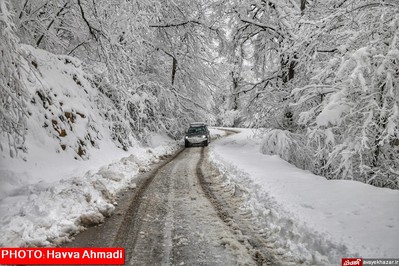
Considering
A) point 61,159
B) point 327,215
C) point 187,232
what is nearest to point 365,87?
point 327,215

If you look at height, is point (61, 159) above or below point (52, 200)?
above

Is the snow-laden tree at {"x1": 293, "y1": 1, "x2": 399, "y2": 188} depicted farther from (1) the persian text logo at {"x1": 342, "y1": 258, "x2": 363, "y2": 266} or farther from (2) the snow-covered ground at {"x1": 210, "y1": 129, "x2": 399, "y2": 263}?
(1) the persian text logo at {"x1": 342, "y1": 258, "x2": 363, "y2": 266}

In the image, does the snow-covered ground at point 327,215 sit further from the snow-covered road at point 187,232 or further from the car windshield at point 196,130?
the car windshield at point 196,130

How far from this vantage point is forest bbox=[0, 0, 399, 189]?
22.3 ft

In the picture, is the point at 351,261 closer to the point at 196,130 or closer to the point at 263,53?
the point at 263,53

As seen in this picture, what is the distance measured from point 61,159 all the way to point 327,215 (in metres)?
7.47

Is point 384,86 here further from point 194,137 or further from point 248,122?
point 194,137

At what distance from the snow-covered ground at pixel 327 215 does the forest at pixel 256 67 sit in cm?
136

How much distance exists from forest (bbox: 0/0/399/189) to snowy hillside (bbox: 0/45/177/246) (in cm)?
46

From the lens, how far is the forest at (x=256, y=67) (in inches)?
268

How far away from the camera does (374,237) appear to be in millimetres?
4070

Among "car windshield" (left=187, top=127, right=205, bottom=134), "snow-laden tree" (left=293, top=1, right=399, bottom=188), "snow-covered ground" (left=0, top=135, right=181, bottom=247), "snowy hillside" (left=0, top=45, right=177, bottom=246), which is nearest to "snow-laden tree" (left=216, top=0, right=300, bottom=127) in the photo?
"snow-laden tree" (left=293, top=1, right=399, bottom=188)

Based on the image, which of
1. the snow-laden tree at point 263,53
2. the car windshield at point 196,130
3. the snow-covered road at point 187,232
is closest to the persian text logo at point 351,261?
the snow-covered road at point 187,232

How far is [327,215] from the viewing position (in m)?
5.04
